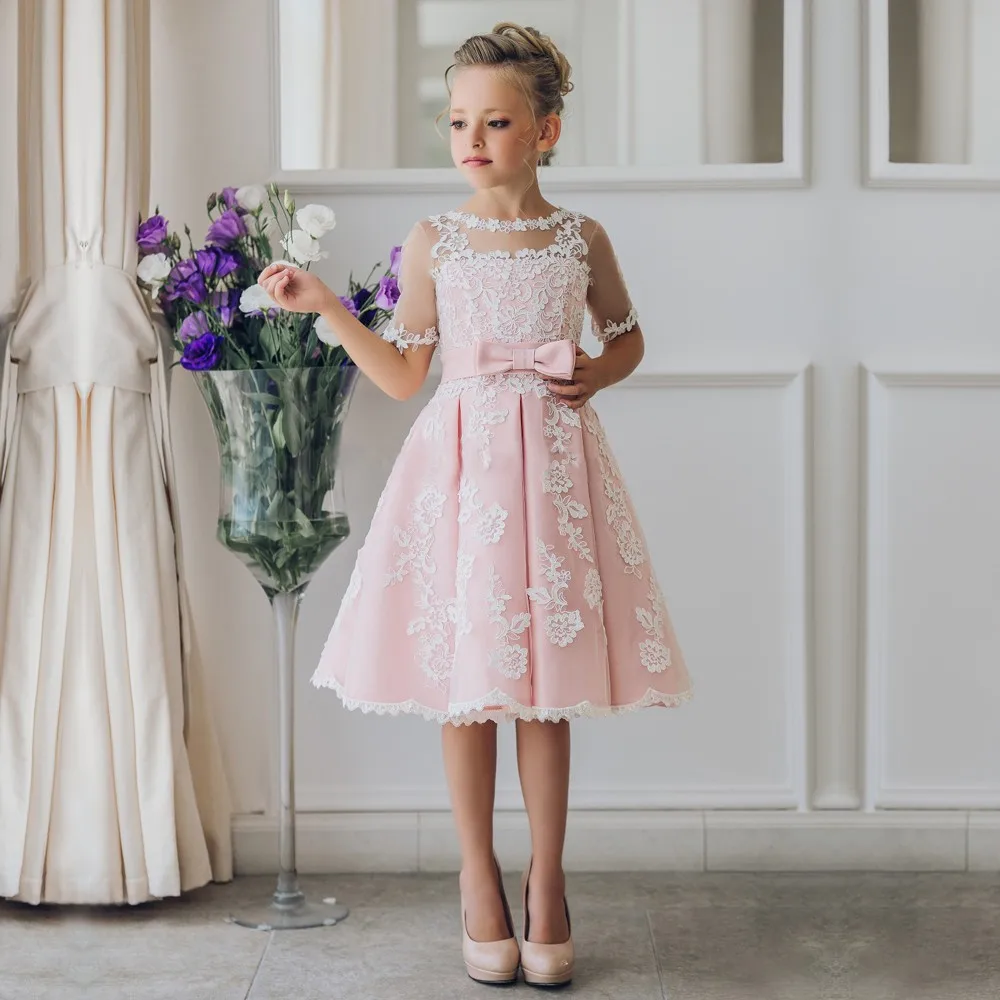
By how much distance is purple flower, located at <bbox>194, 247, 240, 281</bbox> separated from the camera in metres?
1.89

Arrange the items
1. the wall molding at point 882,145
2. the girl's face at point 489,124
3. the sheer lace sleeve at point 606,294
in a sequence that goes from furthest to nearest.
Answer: the wall molding at point 882,145 < the sheer lace sleeve at point 606,294 < the girl's face at point 489,124

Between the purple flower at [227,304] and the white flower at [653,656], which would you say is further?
the purple flower at [227,304]

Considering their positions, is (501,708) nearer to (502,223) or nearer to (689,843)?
(502,223)

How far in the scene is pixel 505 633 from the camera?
1554mm

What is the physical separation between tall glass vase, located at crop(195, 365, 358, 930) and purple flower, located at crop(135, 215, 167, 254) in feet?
0.72

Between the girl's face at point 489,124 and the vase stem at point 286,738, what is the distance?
2.34 feet

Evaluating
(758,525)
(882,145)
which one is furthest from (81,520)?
(882,145)

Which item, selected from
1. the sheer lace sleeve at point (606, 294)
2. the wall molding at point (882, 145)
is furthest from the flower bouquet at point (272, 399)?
the wall molding at point (882, 145)

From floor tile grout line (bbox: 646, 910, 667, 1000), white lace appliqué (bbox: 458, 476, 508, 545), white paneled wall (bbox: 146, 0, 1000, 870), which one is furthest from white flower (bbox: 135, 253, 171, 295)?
floor tile grout line (bbox: 646, 910, 667, 1000)

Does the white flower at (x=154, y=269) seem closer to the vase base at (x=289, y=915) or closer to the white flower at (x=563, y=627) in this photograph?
the white flower at (x=563, y=627)

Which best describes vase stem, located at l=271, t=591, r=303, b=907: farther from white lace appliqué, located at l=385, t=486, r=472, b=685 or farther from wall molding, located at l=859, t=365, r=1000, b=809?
wall molding, located at l=859, t=365, r=1000, b=809

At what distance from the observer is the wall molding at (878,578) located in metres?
2.16

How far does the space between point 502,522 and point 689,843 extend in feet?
2.90

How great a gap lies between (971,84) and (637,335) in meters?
0.84
